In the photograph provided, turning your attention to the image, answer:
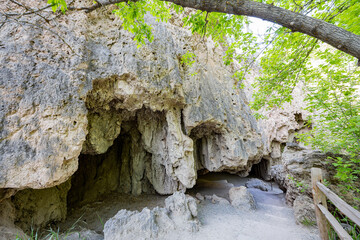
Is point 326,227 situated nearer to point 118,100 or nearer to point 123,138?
point 118,100

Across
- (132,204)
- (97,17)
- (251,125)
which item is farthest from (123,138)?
(251,125)

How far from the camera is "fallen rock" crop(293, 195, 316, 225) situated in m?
4.89

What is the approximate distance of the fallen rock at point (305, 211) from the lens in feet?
16.0

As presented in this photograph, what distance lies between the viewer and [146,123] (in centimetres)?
714

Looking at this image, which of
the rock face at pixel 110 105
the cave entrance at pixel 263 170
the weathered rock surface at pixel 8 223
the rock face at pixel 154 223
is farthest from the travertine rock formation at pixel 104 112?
the cave entrance at pixel 263 170

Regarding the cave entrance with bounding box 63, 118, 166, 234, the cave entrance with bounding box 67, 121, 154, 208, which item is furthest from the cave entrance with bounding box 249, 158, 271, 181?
the cave entrance with bounding box 67, 121, 154, 208

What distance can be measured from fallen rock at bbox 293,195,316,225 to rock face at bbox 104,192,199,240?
3.61 m

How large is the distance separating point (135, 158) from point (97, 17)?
657 cm

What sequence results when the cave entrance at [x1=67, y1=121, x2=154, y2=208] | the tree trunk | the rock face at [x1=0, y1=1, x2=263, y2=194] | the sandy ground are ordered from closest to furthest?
the tree trunk < the rock face at [x1=0, y1=1, x2=263, y2=194] < the sandy ground < the cave entrance at [x1=67, y1=121, x2=154, y2=208]

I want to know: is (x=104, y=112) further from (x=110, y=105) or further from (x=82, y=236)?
(x=82, y=236)

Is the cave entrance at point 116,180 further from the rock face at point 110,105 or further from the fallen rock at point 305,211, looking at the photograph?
the fallen rock at point 305,211

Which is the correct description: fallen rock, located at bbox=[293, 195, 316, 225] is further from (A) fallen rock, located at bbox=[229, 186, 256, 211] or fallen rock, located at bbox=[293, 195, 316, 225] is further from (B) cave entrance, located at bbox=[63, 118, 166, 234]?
(B) cave entrance, located at bbox=[63, 118, 166, 234]

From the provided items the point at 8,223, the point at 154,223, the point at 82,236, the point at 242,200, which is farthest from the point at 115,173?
the point at 242,200

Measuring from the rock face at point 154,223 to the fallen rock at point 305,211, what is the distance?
3.61 meters
